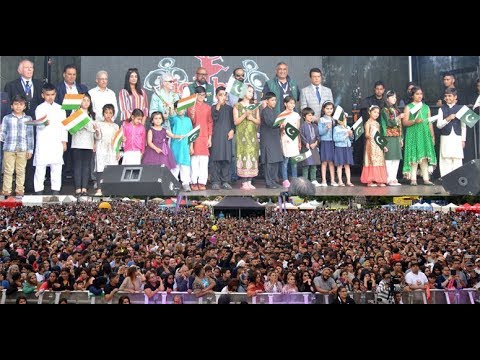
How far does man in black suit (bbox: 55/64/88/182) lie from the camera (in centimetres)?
686

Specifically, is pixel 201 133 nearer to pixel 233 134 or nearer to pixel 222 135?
pixel 222 135

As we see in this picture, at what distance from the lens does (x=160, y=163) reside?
6.90 m

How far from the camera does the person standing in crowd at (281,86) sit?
23.1 feet

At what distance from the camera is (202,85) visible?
277 inches

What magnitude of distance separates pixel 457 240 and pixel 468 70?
5.40ft

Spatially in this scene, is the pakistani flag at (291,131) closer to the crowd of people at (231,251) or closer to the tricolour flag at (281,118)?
the tricolour flag at (281,118)

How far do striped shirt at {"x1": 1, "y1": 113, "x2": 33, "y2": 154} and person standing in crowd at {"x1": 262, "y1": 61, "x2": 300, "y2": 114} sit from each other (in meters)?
2.23

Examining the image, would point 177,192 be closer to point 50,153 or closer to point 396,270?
point 50,153

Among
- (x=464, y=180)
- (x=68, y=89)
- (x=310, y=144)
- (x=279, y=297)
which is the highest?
(x=68, y=89)

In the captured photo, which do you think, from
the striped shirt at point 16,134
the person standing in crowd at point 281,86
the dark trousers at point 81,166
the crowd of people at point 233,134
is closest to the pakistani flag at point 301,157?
the crowd of people at point 233,134

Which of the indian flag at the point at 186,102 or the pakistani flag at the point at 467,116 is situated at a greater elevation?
the indian flag at the point at 186,102

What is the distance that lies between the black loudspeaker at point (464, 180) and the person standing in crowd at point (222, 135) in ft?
6.63

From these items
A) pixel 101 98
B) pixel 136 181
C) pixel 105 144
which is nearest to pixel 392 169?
pixel 136 181

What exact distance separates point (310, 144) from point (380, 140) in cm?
68
